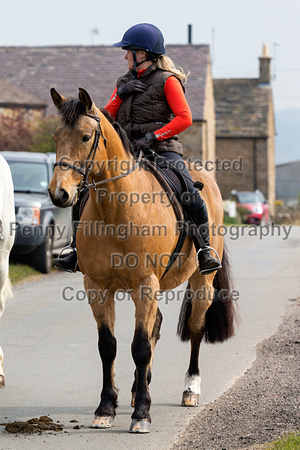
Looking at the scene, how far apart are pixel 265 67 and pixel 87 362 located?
5978cm

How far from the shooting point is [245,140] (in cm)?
5797

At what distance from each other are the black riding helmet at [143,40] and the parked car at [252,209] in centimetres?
3594

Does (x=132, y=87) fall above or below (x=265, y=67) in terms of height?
below

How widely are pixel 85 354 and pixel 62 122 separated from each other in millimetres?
3980

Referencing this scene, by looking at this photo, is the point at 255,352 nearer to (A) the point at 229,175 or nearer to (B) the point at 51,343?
(B) the point at 51,343

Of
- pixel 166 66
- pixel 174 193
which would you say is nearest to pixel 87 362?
pixel 174 193

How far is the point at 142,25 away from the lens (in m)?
6.36

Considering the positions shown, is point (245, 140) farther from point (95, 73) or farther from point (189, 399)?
point (189, 399)

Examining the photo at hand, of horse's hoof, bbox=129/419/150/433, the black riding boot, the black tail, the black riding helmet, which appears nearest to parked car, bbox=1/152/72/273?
the black tail

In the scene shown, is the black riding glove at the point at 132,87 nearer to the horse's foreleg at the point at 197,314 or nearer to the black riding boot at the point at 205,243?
the black riding boot at the point at 205,243

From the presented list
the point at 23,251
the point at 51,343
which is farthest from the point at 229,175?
the point at 51,343

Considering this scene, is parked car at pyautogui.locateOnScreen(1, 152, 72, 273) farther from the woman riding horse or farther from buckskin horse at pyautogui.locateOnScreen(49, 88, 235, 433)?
buckskin horse at pyautogui.locateOnScreen(49, 88, 235, 433)

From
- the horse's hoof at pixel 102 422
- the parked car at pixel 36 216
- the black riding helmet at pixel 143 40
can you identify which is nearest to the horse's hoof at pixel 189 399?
the horse's hoof at pixel 102 422

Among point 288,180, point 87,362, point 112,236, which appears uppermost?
point 288,180
